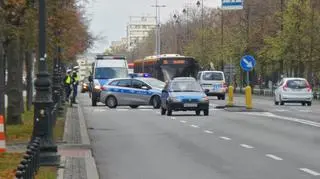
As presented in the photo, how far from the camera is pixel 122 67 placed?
55.8 m

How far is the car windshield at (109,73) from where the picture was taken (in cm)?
5484

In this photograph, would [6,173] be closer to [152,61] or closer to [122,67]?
[122,67]

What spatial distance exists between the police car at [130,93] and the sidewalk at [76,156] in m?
17.0

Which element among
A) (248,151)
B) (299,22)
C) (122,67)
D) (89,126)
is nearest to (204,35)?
(299,22)

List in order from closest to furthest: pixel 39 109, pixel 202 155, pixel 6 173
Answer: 1. pixel 6 173
2. pixel 39 109
3. pixel 202 155

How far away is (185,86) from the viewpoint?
36375mm

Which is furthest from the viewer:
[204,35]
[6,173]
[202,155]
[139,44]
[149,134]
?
[139,44]

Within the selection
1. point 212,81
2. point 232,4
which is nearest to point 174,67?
point 212,81

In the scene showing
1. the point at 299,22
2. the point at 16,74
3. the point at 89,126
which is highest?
the point at 299,22

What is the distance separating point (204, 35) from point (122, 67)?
48285mm

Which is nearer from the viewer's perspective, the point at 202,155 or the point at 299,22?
the point at 202,155

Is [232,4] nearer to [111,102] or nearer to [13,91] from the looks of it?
[111,102]

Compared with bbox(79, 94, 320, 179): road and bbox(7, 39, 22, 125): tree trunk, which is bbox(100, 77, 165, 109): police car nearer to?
bbox(79, 94, 320, 179): road

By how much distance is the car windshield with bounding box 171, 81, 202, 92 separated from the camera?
36250 mm
